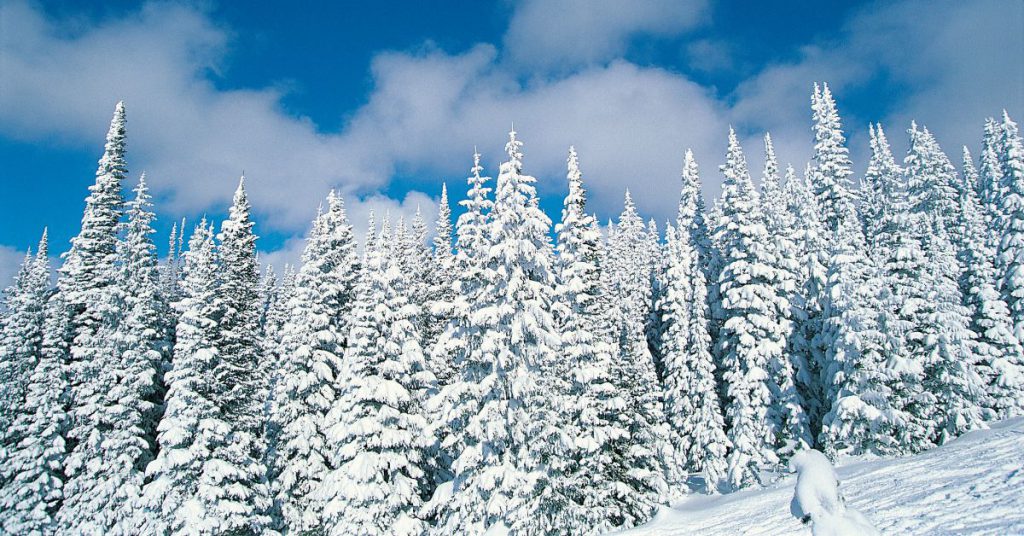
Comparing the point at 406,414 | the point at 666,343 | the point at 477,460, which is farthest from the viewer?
the point at 666,343

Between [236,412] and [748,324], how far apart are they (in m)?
29.9

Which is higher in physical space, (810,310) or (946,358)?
(810,310)

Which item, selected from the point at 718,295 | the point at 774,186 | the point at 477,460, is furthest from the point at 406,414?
the point at 774,186

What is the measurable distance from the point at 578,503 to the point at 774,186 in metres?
33.9

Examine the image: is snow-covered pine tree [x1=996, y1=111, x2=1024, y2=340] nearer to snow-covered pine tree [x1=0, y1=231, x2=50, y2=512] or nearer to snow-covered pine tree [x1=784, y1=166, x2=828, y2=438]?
snow-covered pine tree [x1=784, y1=166, x2=828, y2=438]

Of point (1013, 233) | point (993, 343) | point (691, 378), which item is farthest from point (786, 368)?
point (1013, 233)

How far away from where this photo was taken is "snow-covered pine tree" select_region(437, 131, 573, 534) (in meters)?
22.5

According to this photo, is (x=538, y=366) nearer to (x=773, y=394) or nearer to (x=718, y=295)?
(x=773, y=394)

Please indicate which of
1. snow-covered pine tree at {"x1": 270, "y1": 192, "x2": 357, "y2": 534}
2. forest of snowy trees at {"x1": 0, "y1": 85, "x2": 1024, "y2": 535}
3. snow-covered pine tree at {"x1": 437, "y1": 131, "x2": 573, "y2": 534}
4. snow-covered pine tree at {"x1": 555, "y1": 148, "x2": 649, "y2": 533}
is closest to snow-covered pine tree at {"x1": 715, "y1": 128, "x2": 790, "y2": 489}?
forest of snowy trees at {"x1": 0, "y1": 85, "x2": 1024, "y2": 535}

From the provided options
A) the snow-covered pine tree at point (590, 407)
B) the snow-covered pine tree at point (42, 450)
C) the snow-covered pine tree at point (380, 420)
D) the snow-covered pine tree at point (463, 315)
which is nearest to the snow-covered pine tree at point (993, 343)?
the snow-covered pine tree at point (590, 407)

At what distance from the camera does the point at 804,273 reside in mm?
33469

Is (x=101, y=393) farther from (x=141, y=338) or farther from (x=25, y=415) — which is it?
(x=25, y=415)

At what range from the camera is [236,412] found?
3175cm

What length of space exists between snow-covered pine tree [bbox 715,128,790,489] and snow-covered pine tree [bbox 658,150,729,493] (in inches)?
59.6
